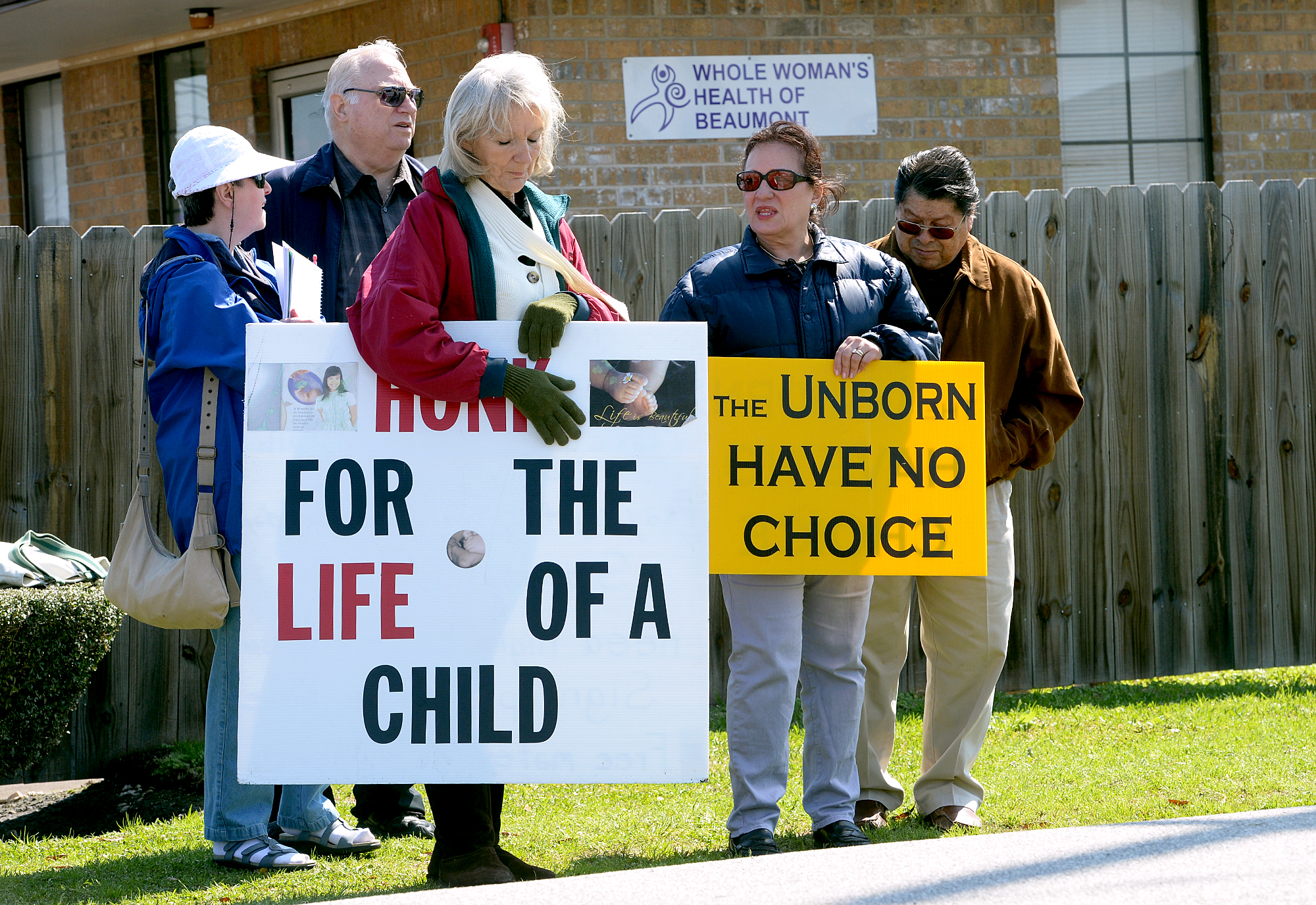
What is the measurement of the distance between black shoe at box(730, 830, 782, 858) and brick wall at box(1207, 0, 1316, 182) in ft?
22.4

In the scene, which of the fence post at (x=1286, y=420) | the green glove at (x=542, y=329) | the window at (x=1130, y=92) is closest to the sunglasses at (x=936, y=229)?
the green glove at (x=542, y=329)

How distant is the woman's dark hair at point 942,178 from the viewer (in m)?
3.96

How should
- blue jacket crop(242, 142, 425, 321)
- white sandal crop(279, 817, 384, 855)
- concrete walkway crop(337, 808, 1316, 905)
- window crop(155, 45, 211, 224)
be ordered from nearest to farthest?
1. concrete walkway crop(337, 808, 1316, 905)
2. white sandal crop(279, 817, 384, 855)
3. blue jacket crop(242, 142, 425, 321)
4. window crop(155, 45, 211, 224)

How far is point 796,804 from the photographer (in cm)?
430

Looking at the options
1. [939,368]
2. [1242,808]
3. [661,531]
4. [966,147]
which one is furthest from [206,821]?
[966,147]

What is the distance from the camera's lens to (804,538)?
358cm

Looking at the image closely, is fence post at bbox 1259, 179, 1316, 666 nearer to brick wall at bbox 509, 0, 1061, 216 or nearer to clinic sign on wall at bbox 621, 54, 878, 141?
brick wall at bbox 509, 0, 1061, 216

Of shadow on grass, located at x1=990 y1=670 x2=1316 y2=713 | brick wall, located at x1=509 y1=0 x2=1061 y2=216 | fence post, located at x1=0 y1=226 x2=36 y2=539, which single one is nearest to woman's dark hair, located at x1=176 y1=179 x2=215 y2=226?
fence post, located at x1=0 y1=226 x2=36 y2=539

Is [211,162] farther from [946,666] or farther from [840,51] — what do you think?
[840,51]

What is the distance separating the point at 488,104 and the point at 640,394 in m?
0.83

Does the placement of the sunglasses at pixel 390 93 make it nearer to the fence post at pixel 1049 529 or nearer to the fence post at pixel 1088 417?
the fence post at pixel 1049 529

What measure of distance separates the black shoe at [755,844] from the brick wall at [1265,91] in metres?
6.84

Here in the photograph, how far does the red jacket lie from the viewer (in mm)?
3092

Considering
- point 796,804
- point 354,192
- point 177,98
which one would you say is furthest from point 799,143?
point 177,98
